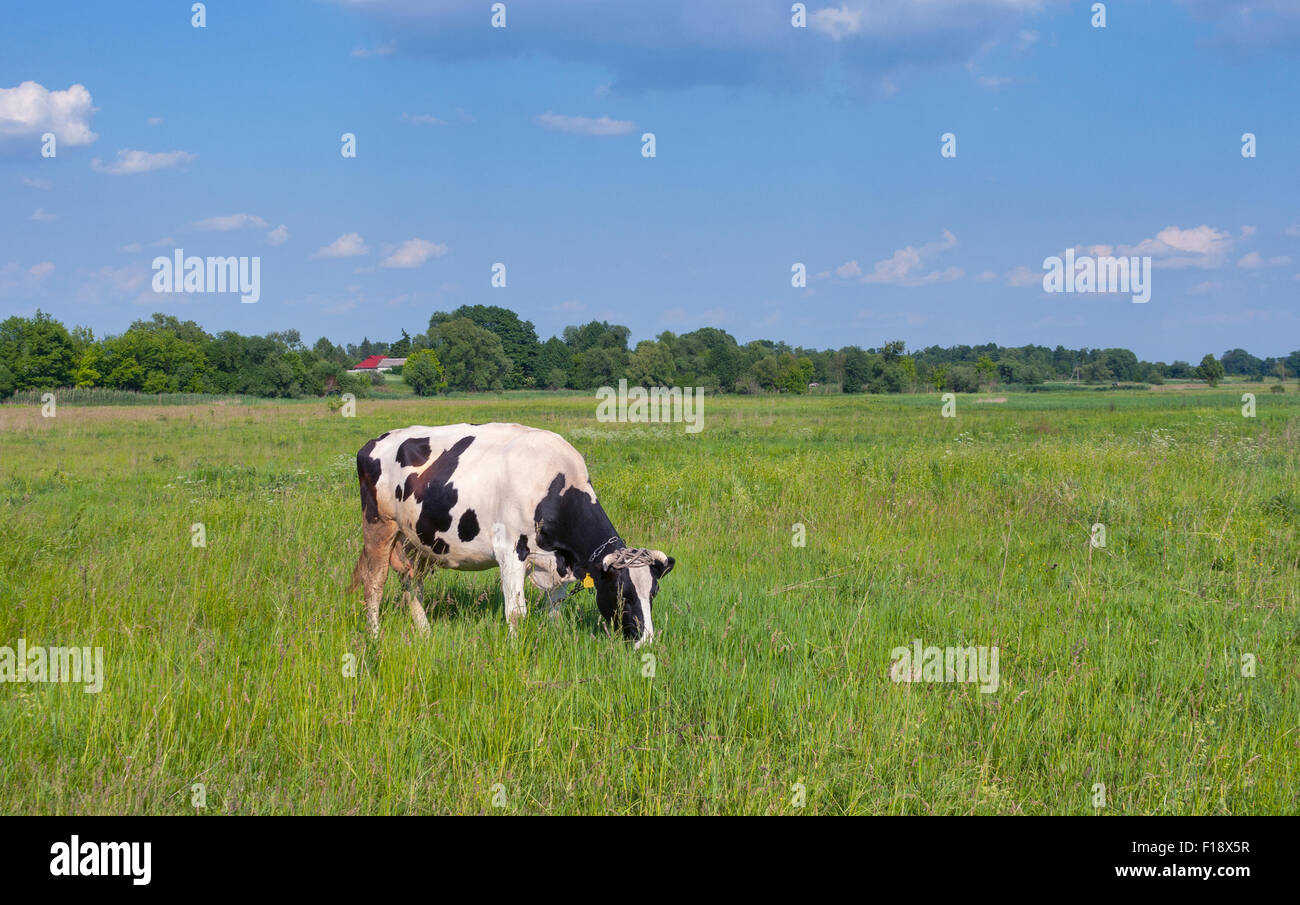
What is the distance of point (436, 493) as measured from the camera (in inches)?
299

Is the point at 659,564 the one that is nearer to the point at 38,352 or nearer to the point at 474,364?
the point at 474,364

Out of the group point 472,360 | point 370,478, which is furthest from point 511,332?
point 370,478

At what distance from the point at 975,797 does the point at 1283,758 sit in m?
2.22

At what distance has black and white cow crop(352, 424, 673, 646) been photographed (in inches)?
270

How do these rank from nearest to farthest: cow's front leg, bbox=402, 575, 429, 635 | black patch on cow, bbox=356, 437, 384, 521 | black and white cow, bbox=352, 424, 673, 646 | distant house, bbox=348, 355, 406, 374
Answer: black and white cow, bbox=352, 424, 673, 646 < cow's front leg, bbox=402, 575, 429, 635 < black patch on cow, bbox=356, 437, 384, 521 < distant house, bbox=348, 355, 406, 374

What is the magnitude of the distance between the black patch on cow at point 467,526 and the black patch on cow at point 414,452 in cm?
85

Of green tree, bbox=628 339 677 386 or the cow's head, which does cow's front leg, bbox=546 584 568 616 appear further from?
→ green tree, bbox=628 339 677 386

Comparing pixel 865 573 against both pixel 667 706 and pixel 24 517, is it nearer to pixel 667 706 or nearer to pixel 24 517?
pixel 667 706

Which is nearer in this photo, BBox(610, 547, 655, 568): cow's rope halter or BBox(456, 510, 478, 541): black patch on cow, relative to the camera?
BBox(610, 547, 655, 568): cow's rope halter

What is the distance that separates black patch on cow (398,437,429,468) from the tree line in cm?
8303

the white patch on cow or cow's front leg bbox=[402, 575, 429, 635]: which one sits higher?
the white patch on cow

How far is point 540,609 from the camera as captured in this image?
7285mm

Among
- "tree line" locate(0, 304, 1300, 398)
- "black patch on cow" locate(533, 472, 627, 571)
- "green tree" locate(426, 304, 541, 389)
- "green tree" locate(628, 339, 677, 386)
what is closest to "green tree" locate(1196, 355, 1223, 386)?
"tree line" locate(0, 304, 1300, 398)

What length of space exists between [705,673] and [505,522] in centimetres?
254
